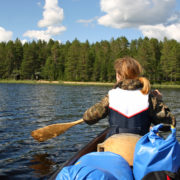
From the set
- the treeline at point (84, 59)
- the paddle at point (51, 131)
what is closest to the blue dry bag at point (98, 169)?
the paddle at point (51, 131)

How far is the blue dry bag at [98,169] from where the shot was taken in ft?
6.09

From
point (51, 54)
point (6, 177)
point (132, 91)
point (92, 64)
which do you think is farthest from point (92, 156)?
point (51, 54)

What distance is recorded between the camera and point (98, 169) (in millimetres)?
1925

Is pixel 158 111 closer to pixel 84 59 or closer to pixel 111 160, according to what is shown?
pixel 111 160

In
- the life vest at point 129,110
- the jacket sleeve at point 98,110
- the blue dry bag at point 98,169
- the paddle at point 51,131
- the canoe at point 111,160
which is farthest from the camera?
the paddle at point 51,131

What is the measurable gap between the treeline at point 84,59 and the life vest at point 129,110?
55388mm

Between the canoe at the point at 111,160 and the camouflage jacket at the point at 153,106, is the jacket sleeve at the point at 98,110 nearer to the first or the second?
the camouflage jacket at the point at 153,106

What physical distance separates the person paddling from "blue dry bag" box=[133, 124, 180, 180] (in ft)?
2.29

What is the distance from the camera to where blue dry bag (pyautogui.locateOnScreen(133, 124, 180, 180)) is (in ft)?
6.72

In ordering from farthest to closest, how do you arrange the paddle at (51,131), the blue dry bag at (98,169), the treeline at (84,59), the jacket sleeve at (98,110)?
the treeline at (84,59), the paddle at (51,131), the jacket sleeve at (98,110), the blue dry bag at (98,169)

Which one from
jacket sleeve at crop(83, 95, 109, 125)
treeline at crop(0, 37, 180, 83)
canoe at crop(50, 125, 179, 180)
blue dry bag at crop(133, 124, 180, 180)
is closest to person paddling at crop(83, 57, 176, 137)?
jacket sleeve at crop(83, 95, 109, 125)

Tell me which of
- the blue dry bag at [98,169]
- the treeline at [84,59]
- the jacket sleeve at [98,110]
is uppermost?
the treeline at [84,59]

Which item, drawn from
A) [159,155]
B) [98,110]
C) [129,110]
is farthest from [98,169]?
[98,110]

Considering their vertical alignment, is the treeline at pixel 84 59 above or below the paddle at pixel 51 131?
above
